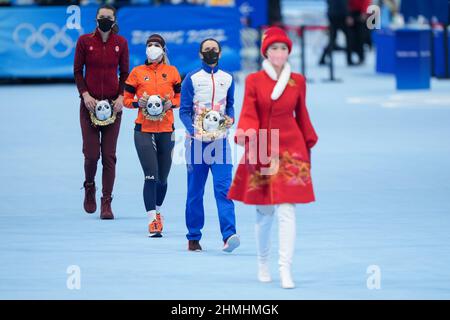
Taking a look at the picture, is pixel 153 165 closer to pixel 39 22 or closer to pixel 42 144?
pixel 42 144

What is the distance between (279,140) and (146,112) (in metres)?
2.34

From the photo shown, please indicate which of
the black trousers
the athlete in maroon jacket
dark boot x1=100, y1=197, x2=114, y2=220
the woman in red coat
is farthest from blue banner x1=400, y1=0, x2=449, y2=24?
the woman in red coat

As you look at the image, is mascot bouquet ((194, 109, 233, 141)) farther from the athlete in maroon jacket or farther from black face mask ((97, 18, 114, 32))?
black face mask ((97, 18, 114, 32))

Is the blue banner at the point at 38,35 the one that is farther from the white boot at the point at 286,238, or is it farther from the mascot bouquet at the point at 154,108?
the white boot at the point at 286,238

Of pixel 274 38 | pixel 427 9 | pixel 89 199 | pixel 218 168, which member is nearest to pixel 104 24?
pixel 89 199

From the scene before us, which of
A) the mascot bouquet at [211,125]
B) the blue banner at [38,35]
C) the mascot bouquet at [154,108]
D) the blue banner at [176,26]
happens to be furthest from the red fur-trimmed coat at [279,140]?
the blue banner at [38,35]

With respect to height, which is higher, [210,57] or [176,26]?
[176,26]

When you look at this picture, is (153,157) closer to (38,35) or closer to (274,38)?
(274,38)

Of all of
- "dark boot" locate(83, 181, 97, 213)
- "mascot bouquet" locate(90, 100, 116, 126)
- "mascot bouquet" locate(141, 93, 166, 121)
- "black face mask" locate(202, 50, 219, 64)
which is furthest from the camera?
"dark boot" locate(83, 181, 97, 213)

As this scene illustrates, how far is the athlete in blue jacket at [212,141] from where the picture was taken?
389 inches

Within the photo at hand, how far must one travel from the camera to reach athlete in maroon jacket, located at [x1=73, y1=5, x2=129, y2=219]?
11.5m

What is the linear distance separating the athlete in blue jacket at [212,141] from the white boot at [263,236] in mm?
977

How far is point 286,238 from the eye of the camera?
845 centimetres

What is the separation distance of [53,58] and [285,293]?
1792 cm
